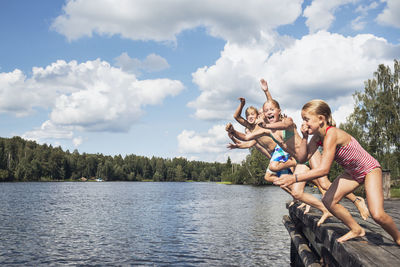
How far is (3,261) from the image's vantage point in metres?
13.4

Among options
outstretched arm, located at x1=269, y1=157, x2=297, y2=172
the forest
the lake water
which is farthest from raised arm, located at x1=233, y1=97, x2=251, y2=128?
the forest

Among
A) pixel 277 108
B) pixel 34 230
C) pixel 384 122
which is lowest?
pixel 34 230

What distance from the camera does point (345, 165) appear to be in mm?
4391

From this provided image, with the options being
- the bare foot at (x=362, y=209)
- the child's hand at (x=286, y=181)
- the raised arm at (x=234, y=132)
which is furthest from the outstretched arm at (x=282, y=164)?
the child's hand at (x=286, y=181)

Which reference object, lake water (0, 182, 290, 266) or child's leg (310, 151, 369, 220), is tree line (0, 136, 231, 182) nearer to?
lake water (0, 182, 290, 266)

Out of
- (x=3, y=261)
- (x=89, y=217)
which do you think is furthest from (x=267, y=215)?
(x=3, y=261)

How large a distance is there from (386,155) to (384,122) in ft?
13.3

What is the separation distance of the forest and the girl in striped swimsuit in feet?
119

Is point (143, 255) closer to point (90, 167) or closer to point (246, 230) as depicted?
point (246, 230)

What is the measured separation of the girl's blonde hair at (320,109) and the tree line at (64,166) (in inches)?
5072

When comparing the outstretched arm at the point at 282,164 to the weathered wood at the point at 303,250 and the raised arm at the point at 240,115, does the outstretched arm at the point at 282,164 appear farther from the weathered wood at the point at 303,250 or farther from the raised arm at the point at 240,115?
the weathered wood at the point at 303,250

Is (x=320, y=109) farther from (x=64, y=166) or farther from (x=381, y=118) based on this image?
(x=64, y=166)

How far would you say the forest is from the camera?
128 feet

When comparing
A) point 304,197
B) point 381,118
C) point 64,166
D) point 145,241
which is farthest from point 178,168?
point 304,197
